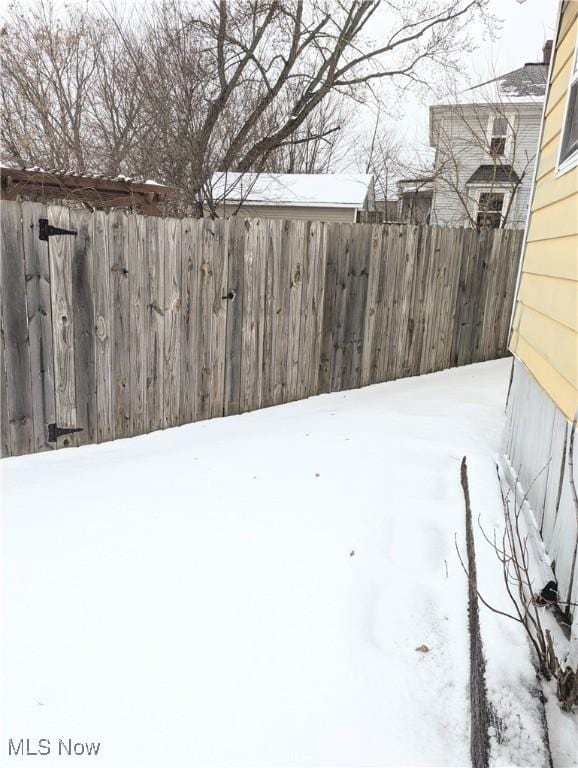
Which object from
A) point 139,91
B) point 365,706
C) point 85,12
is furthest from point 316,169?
point 365,706

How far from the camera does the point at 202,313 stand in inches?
166

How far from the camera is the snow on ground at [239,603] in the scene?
1659mm

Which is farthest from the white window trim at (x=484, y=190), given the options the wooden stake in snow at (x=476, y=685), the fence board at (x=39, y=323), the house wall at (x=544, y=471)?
the wooden stake in snow at (x=476, y=685)

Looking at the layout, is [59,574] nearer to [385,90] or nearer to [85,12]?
[85,12]

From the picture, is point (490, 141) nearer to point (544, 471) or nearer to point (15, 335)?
point (544, 471)

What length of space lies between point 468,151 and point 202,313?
14.7 meters

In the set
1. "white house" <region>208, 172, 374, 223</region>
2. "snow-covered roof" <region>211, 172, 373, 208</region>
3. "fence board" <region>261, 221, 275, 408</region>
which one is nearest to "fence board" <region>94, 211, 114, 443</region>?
"fence board" <region>261, 221, 275, 408</region>

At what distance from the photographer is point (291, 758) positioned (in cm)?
157

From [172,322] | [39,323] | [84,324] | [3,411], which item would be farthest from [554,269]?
[3,411]

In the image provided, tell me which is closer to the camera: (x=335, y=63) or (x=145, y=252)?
(x=145, y=252)

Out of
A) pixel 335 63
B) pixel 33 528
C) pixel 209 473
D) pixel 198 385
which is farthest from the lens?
pixel 335 63

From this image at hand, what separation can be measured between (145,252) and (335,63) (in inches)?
506

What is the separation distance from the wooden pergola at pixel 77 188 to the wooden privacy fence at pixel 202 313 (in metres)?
3.19

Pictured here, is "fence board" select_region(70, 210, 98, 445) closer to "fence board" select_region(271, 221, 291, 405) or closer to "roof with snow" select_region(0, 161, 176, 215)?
"fence board" select_region(271, 221, 291, 405)
